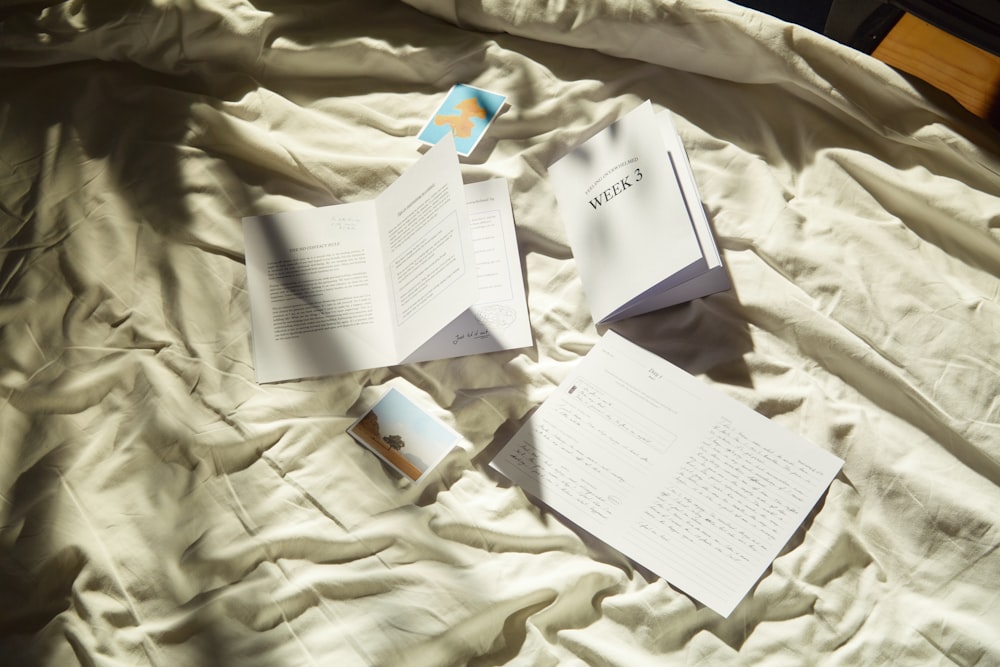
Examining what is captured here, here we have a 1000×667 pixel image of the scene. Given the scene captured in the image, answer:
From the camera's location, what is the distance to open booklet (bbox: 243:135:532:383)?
3.43 feet

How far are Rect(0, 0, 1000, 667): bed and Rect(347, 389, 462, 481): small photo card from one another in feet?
0.06

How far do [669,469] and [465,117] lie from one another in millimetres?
615

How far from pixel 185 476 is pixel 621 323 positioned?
589mm

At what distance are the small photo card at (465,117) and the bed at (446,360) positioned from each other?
0.9 inches

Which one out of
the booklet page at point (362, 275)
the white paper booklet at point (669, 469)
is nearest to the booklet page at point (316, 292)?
the booklet page at point (362, 275)

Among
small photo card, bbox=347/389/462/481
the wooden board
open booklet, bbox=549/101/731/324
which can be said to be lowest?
small photo card, bbox=347/389/462/481

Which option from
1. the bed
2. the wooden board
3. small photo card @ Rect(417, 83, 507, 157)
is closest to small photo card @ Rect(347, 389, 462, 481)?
the bed

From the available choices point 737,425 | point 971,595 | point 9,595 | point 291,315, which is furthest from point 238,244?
point 971,595

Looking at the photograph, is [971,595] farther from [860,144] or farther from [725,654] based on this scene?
[860,144]

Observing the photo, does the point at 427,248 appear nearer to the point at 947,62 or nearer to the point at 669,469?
the point at 669,469

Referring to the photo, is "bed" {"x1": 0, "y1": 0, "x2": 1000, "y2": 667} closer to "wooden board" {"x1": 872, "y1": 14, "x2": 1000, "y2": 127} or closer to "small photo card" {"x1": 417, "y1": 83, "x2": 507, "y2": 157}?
"small photo card" {"x1": 417, "y1": 83, "x2": 507, "y2": 157}

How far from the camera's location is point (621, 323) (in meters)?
1.05

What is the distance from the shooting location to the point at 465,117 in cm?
120

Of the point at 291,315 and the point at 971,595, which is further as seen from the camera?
the point at 291,315
